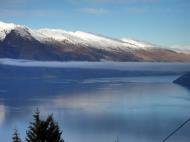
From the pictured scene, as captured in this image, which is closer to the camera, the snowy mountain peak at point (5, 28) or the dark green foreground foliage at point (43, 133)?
the dark green foreground foliage at point (43, 133)

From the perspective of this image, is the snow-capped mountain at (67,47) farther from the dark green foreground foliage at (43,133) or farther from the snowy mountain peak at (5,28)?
the dark green foreground foliage at (43,133)

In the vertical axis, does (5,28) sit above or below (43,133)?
above

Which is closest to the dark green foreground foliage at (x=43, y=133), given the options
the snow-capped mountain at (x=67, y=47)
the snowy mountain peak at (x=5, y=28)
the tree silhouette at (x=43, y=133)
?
the tree silhouette at (x=43, y=133)

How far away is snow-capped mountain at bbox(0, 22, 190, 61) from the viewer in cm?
6781

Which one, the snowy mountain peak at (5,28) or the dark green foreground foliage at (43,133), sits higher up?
the snowy mountain peak at (5,28)

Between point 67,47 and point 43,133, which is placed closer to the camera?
point 43,133

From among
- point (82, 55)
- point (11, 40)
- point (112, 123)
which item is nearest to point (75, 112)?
point (112, 123)

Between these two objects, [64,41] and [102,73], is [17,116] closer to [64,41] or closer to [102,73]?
[102,73]

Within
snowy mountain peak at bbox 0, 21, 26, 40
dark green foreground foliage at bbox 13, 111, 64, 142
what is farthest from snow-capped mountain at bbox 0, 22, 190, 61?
dark green foreground foliage at bbox 13, 111, 64, 142

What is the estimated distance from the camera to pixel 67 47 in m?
70.1

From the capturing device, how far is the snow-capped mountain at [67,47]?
222 ft

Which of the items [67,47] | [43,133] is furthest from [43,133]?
[67,47]

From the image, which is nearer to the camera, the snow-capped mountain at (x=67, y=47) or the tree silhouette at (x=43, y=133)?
the tree silhouette at (x=43, y=133)

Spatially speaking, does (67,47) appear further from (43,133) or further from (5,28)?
(43,133)
